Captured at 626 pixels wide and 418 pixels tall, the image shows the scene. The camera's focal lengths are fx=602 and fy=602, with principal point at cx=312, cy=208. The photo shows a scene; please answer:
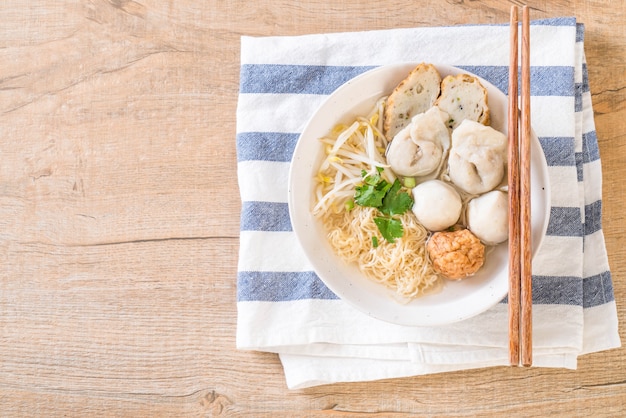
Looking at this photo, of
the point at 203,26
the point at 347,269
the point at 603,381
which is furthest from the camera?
the point at 203,26

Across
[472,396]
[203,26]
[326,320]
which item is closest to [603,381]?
[472,396]

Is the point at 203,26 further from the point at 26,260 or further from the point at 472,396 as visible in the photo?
the point at 472,396

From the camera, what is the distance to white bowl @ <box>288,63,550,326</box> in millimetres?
1998

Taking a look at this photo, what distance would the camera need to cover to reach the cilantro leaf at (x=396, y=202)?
207cm

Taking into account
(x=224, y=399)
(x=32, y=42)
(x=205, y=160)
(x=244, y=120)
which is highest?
(x=32, y=42)

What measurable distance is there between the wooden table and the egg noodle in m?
0.44

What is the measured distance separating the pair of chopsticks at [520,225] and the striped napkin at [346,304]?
307 mm

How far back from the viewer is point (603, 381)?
2.27 metres

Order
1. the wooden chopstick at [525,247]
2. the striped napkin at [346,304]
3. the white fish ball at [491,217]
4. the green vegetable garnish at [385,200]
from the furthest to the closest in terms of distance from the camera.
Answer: the striped napkin at [346,304], the green vegetable garnish at [385,200], the white fish ball at [491,217], the wooden chopstick at [525,247]

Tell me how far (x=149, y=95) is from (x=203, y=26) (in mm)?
355

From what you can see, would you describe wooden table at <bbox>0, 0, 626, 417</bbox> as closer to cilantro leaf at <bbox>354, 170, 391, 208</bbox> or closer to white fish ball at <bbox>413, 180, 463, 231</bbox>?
cilantro leaf at <bbox>354, 170, 391, 208</bbox>

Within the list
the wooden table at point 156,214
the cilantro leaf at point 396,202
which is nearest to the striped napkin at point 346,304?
the wooden table at point 156,214

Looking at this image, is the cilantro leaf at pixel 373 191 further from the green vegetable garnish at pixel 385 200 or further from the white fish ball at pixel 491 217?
the white fish ball at pixel 491 217

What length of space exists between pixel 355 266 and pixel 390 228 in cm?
20
